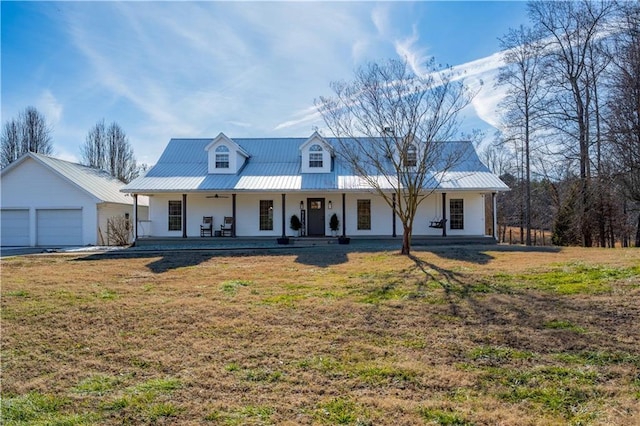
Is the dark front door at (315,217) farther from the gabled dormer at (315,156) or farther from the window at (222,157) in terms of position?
the window at (222,157)

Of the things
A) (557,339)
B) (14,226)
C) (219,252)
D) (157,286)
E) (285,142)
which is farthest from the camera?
(285,142)

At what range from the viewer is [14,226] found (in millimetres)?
21516

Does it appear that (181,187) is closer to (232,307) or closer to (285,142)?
(285,142)

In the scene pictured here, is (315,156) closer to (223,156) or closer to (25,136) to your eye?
(223,156)

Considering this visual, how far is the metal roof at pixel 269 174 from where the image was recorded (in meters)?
19.1

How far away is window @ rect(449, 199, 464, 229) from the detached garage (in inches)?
705

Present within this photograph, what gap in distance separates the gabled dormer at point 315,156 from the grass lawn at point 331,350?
40.2 feet

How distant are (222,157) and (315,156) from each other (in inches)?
189

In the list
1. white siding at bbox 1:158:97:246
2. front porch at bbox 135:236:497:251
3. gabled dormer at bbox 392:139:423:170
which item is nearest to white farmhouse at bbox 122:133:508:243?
front porch at bbox 135:236:497:251

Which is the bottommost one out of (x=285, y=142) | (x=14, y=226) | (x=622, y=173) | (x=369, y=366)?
(x=369, y=366)

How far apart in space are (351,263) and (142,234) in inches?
504

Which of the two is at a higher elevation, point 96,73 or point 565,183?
point 96,73

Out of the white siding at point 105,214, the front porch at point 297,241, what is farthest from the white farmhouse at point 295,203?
the white siding at point 105,214

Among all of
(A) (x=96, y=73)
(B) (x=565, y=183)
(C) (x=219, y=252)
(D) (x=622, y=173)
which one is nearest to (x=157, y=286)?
(C) (x=219, y=252)
